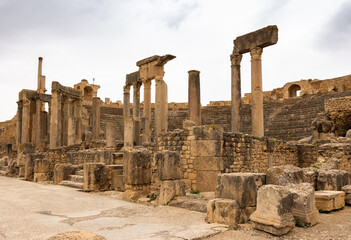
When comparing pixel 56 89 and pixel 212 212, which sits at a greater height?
pixel 56 89

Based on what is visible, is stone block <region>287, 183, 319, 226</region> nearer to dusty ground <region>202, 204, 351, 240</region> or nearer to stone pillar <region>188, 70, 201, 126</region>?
dusty ground <region>202, 204, 351, 240</region>

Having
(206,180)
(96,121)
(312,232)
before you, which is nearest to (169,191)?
(206,180)

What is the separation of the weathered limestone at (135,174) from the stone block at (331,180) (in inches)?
187

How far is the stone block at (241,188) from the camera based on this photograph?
563 cm

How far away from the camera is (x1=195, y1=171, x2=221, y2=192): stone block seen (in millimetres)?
9266

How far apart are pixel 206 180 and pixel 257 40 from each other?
26.6 feet

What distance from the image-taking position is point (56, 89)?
21266 millimetres

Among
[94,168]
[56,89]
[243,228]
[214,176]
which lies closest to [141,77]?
[56,89]

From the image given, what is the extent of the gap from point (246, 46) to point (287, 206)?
11.1 metres

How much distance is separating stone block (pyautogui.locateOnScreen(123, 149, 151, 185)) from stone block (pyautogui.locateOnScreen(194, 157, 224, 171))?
5.56 feet

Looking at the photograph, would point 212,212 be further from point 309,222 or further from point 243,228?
point 309,222

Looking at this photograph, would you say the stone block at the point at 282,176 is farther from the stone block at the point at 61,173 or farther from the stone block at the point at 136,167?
the stone block at the point at 61,173

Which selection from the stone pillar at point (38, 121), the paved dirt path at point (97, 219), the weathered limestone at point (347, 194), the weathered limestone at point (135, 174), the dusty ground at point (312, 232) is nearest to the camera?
the dusty ground at point (312, 232)

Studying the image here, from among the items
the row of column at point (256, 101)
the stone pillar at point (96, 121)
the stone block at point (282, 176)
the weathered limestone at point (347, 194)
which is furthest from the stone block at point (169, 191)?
the stone pillar at point (96, 121)
